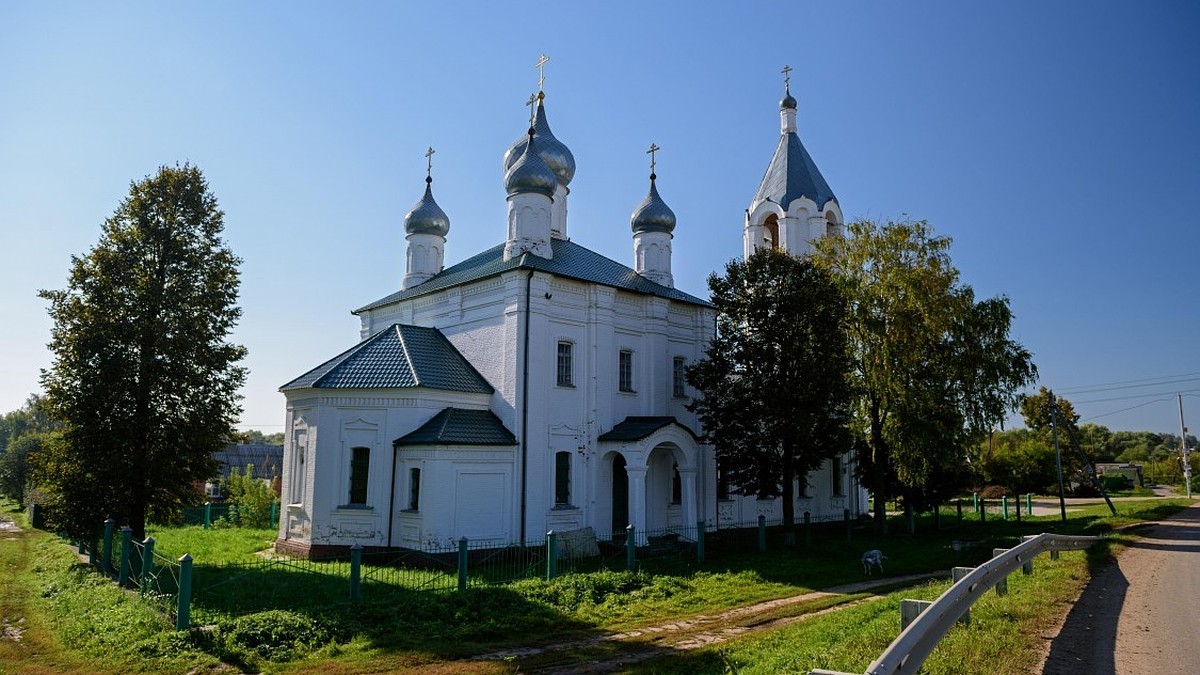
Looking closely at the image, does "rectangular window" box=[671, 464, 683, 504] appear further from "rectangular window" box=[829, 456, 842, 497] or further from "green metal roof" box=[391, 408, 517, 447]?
"rectangular window" box=[829, 456, 842, 497]

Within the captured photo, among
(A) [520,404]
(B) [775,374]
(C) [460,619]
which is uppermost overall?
(B) [775,374]

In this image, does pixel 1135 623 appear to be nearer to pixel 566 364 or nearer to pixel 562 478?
pixel 562 478

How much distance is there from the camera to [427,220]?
27.4 metres

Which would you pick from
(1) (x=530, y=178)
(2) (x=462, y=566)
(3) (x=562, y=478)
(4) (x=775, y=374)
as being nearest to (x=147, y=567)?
(2) (x=462, y=566)

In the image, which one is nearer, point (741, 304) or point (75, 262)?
point (75, 262)

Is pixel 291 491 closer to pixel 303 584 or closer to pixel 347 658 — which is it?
pixel 303 584

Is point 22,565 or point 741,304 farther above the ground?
point 741,304

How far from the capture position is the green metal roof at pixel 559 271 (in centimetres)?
2219

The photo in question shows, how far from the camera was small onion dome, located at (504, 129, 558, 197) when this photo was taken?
23203 mm

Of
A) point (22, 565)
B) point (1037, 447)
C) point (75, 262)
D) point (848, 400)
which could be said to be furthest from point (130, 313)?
point (1037, 447)

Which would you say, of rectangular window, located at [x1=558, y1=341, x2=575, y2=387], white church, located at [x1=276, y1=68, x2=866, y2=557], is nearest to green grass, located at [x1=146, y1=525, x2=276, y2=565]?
white church, located at [x1=276, y1=68, x2=866, y2=557]

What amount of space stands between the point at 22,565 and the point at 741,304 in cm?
1979

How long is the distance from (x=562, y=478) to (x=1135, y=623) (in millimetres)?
14705

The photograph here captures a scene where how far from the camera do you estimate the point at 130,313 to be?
17.4m
